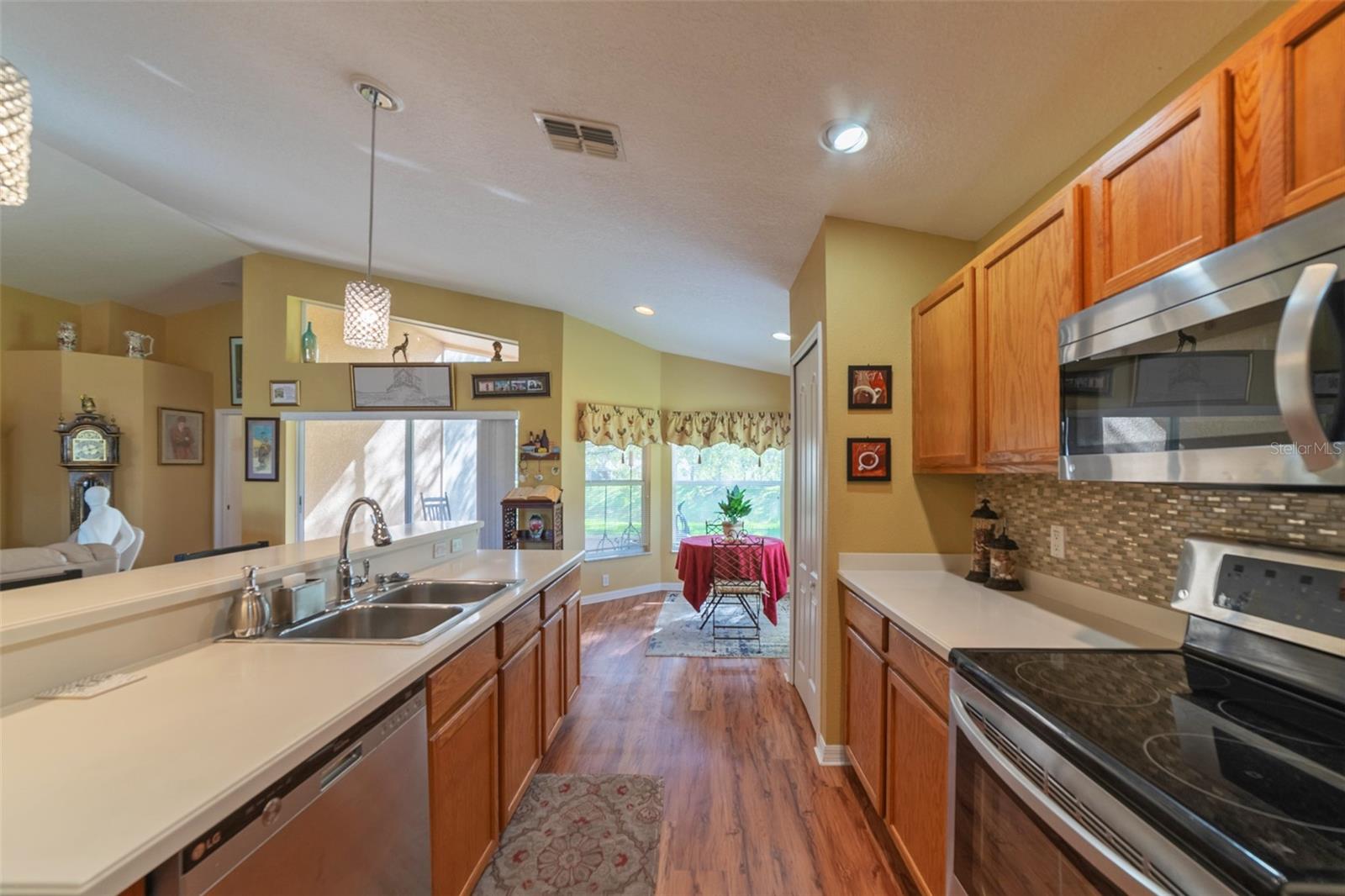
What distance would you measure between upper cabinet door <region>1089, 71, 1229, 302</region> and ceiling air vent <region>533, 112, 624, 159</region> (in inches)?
60.8

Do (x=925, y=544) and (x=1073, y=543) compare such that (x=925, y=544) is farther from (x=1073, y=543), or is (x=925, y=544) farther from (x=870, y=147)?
(x=870, y=147)

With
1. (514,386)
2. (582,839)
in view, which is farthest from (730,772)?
(514,386)

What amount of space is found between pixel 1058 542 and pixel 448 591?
2397 mm

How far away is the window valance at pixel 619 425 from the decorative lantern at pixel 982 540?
3.64 m

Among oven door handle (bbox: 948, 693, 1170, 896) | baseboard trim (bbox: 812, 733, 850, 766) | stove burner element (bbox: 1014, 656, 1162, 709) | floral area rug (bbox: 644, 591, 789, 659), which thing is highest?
stove burner element (bbox: 1014, 656, 1162, 709)

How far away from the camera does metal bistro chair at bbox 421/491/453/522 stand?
550 cm

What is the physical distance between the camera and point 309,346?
505 centimetres

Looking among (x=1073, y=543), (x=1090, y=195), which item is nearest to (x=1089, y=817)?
(x=1073, y=543)

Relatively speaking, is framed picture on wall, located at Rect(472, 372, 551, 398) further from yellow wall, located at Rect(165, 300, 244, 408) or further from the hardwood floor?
yellow wall, located at Rect(165, 300, 244, 408)

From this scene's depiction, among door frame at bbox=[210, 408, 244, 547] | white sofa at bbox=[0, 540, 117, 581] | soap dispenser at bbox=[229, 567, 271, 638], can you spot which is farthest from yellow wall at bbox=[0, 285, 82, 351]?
soap dispenser at bbox=[229, 567, 271, 638]

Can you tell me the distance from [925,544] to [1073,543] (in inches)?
25.0

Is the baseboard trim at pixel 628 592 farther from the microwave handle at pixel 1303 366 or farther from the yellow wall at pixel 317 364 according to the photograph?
the microwave handle at pixel 1303 366

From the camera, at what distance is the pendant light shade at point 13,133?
1.51 metres

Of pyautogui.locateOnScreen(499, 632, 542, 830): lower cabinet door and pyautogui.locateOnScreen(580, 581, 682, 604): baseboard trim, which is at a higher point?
pyautogui.locateOnScreen(499, 632, 542, 830): lower cabinet door
